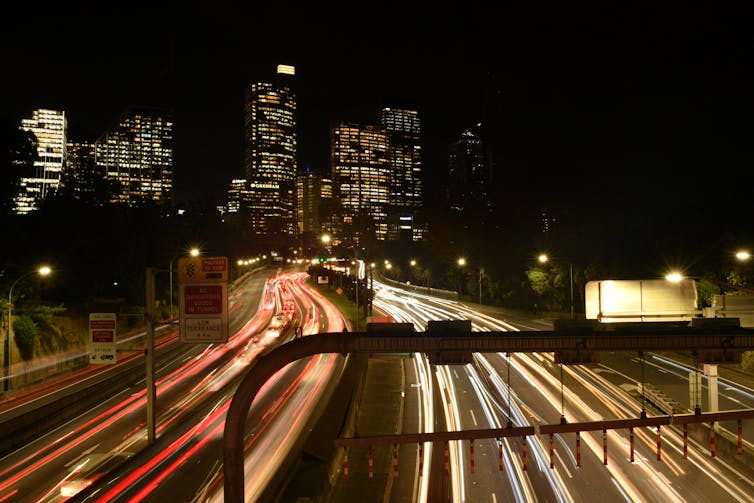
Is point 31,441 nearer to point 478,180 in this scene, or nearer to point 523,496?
point 523,496

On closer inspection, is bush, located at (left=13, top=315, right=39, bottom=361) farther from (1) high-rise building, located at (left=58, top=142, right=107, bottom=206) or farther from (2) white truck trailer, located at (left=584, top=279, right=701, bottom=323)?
(2) white truck trailer, located at (left=584, top=279, right=701, bottom=323)

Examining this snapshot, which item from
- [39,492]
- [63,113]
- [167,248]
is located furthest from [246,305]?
[63,113]

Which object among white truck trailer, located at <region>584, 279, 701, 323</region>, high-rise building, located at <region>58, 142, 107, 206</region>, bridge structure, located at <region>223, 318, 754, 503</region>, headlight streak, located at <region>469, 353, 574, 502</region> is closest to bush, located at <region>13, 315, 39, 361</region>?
high-rise building, located at <region>58, 142, 107, 206</region>

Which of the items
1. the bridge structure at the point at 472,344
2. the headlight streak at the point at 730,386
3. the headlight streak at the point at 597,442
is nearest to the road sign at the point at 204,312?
the bridge structure at the point at 472,344

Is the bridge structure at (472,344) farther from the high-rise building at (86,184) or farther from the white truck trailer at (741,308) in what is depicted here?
the high-rise building at (86,184)

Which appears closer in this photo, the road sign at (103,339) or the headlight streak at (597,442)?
the headlight streak at (597,442)

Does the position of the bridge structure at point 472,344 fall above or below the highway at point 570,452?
above

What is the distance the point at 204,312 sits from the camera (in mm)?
15484

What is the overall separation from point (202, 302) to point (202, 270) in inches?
40.4

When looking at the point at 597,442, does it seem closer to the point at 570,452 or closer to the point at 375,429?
the point at 570,452

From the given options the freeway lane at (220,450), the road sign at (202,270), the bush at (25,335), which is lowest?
the freeway lane at (220,450)

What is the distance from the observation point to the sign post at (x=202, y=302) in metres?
15.2

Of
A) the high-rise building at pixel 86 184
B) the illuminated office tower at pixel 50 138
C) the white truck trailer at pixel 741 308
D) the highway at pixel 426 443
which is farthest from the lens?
the illuminated office tower at pixel 50 138

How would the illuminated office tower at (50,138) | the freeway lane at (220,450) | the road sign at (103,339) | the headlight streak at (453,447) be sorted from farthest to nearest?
the illuminated office tower at (50,138)
the road sign at (103,339)
the headlight streak at (453,447)
the freeway lane at (220,450)
